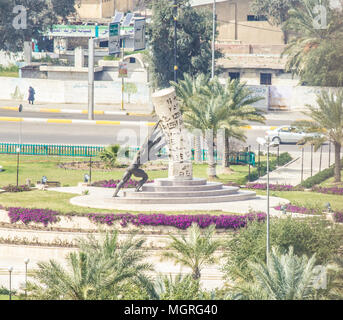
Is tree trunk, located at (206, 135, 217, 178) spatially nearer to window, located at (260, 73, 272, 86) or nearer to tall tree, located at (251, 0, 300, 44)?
window, located at (260, 73, 272, 86)

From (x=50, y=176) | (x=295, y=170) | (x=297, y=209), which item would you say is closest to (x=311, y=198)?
(x=297, y=209)

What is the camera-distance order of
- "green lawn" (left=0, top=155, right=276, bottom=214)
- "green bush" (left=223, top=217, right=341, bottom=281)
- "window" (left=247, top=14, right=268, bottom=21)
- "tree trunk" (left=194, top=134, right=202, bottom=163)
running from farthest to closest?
1. "window" (left=247, top=14, right=268, bottom=21)
2. "tree trunk" (left=194, top=134, right=202, bottom=163)
3. "green lawn" (left=0, top=155, right=276, bottom=214)
4. "green bush" (left=223, top=217, right=341, bottom=281)

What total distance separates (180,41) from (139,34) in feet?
41.4

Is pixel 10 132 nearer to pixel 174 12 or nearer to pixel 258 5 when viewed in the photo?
pixel 174 12

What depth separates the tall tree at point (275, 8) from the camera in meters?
80.9

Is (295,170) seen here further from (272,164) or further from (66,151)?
(66,151)

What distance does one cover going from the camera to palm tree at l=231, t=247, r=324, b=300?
78.8 feet

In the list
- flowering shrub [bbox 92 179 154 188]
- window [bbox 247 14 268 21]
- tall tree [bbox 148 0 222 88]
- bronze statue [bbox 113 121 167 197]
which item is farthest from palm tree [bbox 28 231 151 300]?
window [bbox 247 14 268 21]

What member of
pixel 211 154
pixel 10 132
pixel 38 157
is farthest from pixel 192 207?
pixel 10 132

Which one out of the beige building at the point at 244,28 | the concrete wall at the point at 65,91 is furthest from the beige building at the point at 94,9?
the concrete wall at the point at 65,91

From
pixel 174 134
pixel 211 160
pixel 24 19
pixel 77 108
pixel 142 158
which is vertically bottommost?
pixel 211 160

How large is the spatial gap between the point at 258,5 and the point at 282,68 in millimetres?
11011

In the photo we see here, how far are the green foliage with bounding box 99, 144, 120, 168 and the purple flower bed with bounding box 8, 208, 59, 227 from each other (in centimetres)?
1152
